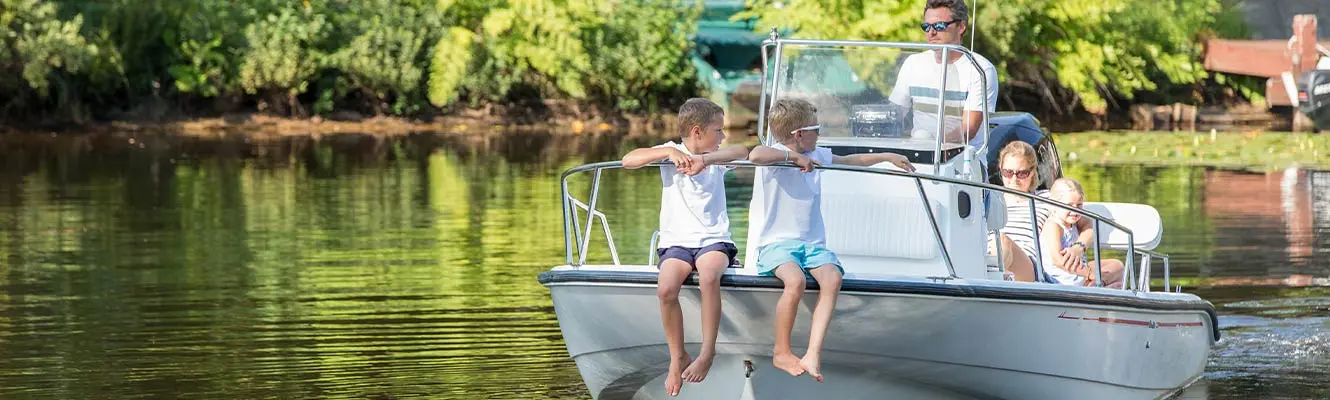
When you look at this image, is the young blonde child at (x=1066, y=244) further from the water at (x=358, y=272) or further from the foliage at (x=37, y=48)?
the foliage at (x=37, y=48)

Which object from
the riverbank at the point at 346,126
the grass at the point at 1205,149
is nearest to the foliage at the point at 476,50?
the riverbank at the point at 346,126

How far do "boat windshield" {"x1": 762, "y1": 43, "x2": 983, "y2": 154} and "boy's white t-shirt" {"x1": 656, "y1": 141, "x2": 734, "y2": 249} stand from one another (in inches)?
29.0

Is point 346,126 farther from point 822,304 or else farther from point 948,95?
point 822,304

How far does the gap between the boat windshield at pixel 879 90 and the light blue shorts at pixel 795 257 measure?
81 centimetres

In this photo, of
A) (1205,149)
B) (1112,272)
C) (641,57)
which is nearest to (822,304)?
(1112,272)

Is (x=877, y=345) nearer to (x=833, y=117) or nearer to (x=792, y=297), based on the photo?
(x=792, y=297)

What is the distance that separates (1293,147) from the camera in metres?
27.2

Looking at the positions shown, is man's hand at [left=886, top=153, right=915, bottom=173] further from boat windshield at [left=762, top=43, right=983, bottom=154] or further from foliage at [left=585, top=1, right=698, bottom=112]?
foliage at [left=585, top=1, right=698, bottom=112]

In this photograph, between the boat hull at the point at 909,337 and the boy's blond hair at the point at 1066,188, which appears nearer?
the boat hull at the point at 909,337

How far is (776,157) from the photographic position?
718cm

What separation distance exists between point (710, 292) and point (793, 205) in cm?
44

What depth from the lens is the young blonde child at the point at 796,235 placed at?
7.26m

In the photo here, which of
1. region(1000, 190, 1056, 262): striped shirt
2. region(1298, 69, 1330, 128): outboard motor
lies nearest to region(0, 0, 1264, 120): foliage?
region(1298, 69, 1330, 128): outboard motor

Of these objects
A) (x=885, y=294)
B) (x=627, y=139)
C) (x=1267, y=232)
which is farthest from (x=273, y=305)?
(x=627, y=139)
